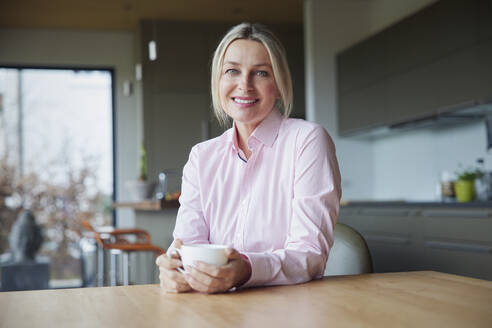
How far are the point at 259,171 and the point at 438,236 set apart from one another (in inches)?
104

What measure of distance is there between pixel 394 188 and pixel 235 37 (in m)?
4.53

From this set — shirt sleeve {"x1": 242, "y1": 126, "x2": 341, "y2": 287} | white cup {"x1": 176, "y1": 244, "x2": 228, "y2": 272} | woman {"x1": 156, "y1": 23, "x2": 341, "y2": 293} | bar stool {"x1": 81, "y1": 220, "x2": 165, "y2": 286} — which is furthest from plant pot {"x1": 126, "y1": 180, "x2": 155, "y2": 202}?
white cup {"x1": 176, "y1": 244, "x2": 228, "y2": 272}

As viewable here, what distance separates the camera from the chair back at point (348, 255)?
1.46 m

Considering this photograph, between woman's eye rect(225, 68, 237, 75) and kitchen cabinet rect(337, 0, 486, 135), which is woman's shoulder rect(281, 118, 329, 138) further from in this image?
kitchen cabinet rect(337, 0, 486, 135)

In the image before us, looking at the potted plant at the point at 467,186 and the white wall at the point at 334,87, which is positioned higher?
the white wall at the point at 334,87

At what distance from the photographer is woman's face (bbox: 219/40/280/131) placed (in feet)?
4.83

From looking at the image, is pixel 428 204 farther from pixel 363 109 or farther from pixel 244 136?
pixel 244 136

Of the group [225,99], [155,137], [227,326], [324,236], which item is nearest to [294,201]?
[324,236]

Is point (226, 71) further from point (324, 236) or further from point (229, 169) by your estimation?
point (324, 236)

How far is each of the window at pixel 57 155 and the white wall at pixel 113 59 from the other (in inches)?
5.2

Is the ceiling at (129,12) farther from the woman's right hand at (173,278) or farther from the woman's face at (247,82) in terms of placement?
the woman's right hand at (173,278)

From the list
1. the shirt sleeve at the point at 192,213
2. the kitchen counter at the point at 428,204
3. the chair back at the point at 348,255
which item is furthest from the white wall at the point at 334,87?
the shirt sleeve at the point at 192,213

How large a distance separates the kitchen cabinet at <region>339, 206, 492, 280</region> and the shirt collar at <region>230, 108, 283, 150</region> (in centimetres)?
152

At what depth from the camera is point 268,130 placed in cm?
149
